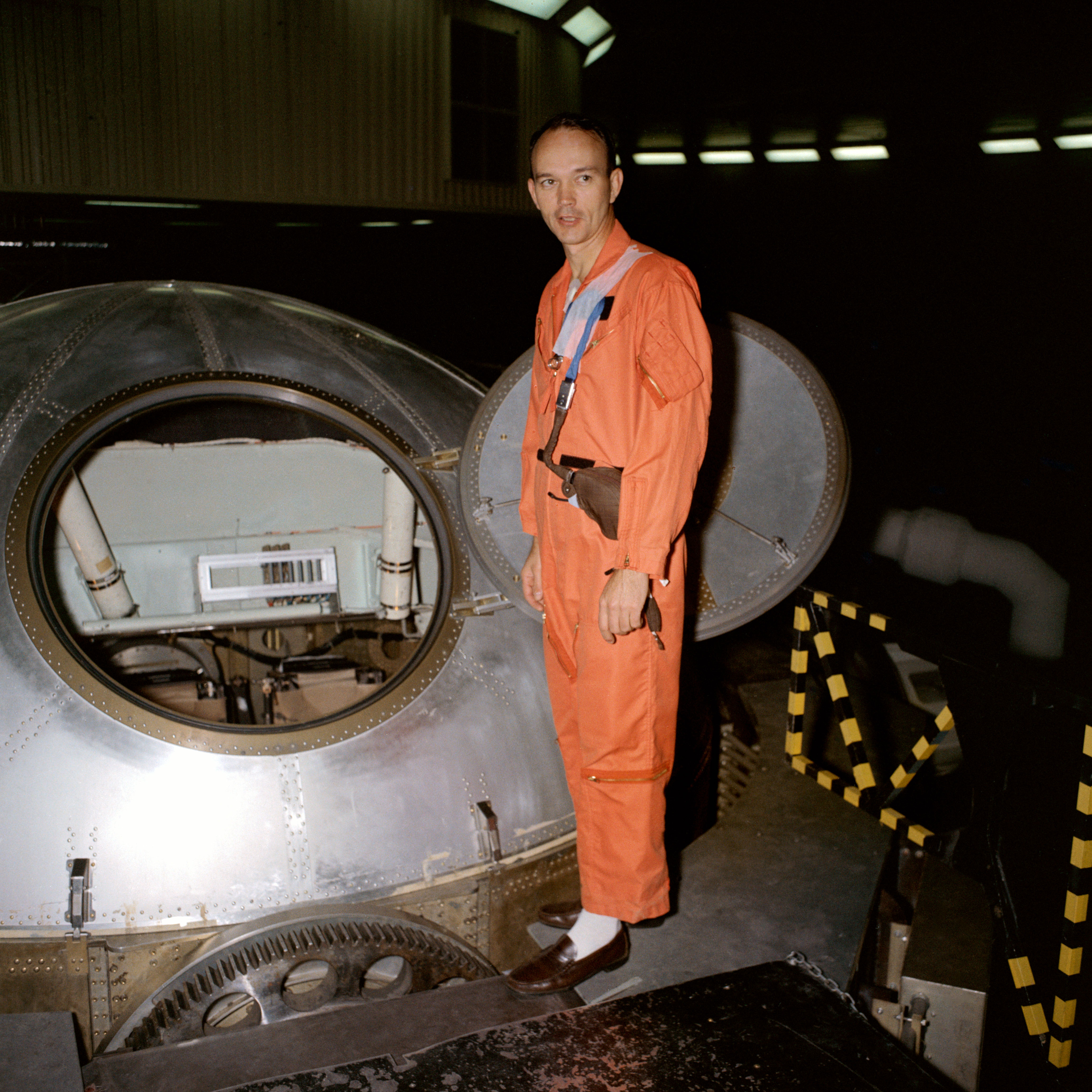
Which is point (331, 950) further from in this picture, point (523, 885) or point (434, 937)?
point (523, 885)

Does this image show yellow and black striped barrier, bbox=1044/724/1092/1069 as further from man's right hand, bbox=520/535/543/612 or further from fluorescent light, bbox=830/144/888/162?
fluorescent light, bbox=830/144/888/162

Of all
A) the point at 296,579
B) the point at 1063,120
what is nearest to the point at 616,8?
the point at 1063,120

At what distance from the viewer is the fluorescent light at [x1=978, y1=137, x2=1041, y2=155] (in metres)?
4.94

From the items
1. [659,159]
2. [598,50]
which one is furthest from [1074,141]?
[598,50]

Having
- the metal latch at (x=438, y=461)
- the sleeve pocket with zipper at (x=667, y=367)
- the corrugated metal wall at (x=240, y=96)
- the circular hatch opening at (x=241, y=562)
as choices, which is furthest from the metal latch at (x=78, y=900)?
the corrugated metal wall at (x=240, y=96)

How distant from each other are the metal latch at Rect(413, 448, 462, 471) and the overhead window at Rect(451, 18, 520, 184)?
30.5 ft

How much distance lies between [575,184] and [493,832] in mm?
1828

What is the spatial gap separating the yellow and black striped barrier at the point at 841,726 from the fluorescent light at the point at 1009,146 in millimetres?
3249

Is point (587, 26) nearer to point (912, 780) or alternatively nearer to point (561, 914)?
point (912, 780)

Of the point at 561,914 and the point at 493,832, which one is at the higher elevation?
the point at 493,832

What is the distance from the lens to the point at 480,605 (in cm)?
272

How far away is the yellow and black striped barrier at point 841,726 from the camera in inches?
133

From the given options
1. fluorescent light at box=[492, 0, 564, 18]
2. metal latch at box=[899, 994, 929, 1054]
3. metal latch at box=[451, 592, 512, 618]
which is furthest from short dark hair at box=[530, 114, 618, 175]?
fluorescent light at box=[492, 0, 564, 18]

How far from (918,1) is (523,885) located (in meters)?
6.05
